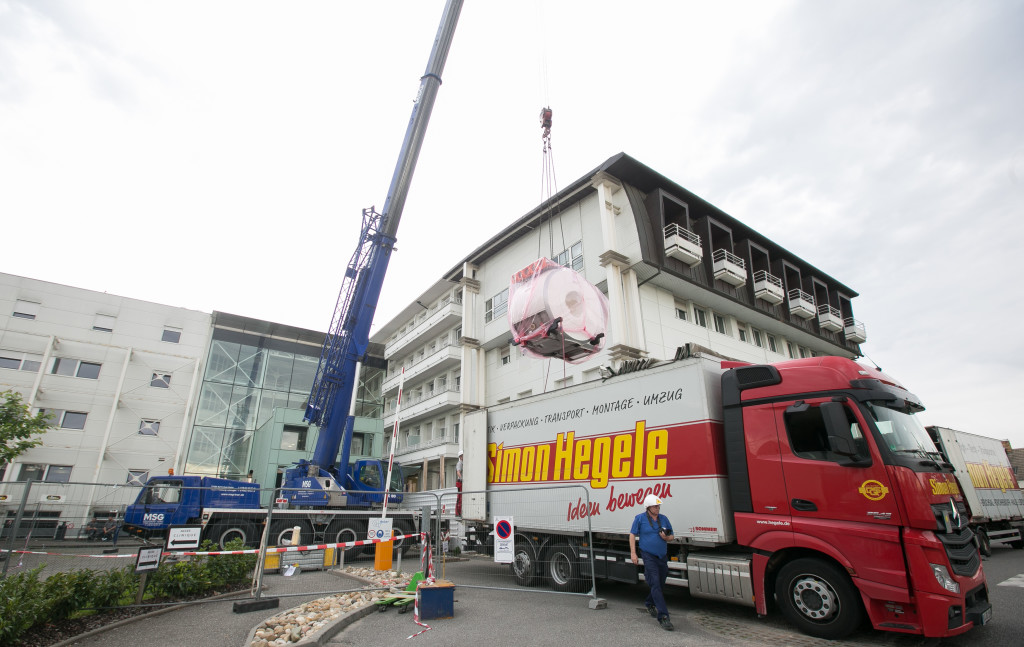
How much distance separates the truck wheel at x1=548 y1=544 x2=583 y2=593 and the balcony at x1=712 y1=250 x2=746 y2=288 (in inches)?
727

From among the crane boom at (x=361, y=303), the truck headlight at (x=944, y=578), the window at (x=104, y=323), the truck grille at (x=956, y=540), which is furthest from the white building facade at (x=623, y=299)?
the window at (x=104, y=323)

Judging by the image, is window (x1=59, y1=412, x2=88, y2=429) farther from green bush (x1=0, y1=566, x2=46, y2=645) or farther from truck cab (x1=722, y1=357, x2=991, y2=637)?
truck cab (x1=722, y1=357, x2=991, y2=637)

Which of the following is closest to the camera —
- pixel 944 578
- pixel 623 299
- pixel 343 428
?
pixel 944 578

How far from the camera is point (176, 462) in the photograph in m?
27.8

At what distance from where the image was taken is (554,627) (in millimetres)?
6258

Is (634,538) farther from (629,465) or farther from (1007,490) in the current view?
(1007,490)

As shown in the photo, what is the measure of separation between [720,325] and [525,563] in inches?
772

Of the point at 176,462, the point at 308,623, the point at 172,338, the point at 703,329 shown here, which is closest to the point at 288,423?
A: the point at 176,462

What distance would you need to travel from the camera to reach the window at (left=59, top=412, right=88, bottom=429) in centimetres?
2552

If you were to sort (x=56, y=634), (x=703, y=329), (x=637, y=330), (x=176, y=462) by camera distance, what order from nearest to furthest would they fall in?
1. (x=56, y=634)
2. (x=637, y=330)
3. (x=703, y=329)
4. (x=176, y=462)

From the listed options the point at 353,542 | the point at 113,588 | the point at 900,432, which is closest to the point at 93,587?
the point at 113,588

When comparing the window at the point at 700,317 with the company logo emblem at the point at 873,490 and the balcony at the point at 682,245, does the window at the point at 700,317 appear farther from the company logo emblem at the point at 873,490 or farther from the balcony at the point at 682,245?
the company logo emblem at the point at 873,490

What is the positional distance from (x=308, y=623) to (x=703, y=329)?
849 inches

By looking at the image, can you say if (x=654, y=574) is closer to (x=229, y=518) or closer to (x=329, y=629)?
(x=329, y=629)
